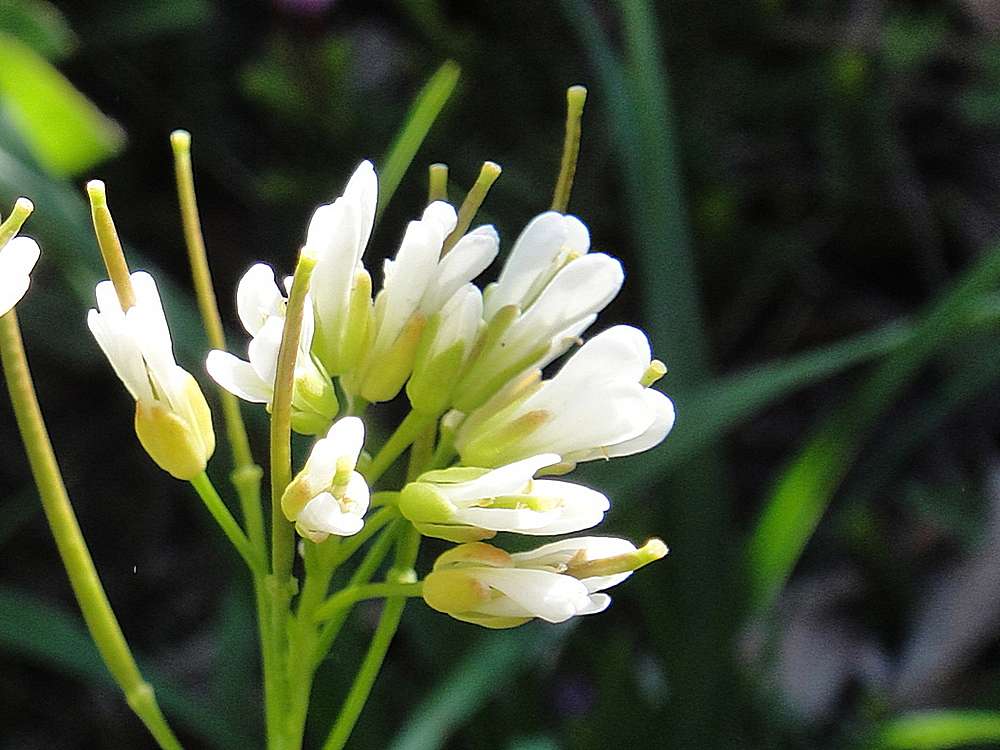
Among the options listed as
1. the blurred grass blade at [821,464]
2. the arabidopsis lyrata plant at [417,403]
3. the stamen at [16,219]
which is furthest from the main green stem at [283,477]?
the blurred grass blade at [821,464]

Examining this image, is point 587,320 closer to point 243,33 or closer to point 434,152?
point 434,152

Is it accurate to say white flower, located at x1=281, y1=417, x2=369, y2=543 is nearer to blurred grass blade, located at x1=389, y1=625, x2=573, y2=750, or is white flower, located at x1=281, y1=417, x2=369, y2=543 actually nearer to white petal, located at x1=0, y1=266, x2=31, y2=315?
white petal, located at x1=0, y1=266, x2=31, y2=315

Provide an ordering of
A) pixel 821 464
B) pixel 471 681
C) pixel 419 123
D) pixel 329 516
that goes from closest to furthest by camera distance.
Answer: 1. pixel 329 516
2. pixel 419 123
3. pixel 471 681
4. pixel 821 464

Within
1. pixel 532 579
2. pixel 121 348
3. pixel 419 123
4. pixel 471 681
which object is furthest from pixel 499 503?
pixel 471 681

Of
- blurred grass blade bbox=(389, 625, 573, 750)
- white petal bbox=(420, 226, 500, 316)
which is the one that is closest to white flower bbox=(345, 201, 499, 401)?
white petal bbox=(420, 226, 500, 316)

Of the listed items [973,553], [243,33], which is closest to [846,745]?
[973,553]

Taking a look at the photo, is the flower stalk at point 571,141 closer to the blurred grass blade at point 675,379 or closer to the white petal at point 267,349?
the white petal at point 267,349

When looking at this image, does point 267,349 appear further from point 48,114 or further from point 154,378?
point 48,114
